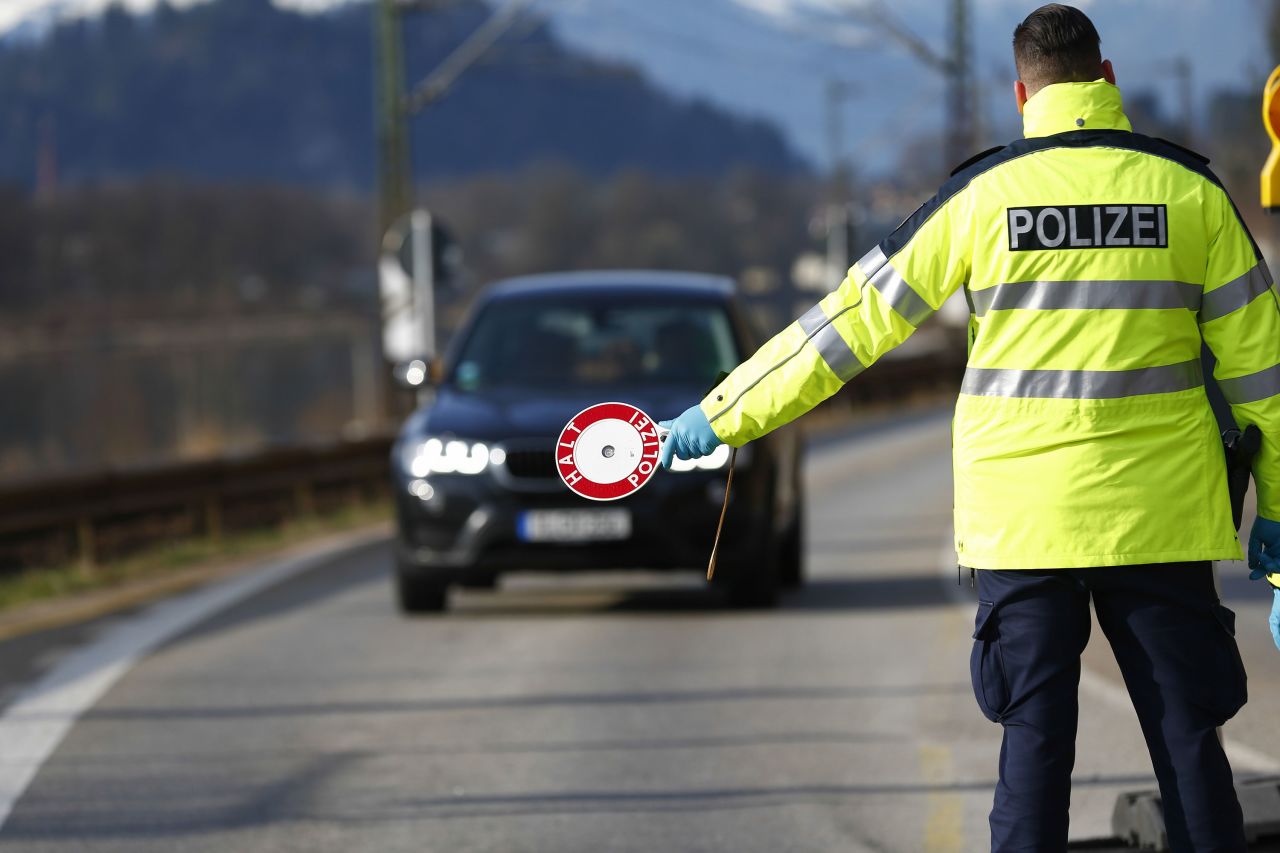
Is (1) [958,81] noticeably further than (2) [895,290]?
Yes

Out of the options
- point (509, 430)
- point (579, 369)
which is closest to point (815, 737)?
point (509, 430)

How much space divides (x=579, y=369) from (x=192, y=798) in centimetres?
495

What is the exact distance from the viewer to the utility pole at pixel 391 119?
78.0ft

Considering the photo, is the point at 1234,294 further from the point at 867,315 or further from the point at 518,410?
the point at 518,410

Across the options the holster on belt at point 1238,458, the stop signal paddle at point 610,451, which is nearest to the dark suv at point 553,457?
the stop signal paddle at point 610,451

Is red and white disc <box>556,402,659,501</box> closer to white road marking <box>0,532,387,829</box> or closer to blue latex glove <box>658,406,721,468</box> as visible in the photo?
blue latex glove <box>658,406,721,468</box>

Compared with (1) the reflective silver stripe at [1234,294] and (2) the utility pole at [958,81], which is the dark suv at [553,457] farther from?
(2) the utility pole at [958,81]

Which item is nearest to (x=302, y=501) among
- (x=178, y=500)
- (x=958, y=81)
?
(x=178, y=500)

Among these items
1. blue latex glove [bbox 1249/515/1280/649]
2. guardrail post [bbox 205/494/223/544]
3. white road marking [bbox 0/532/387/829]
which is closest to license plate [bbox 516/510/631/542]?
white road marking [bbox 0/532/387/829]

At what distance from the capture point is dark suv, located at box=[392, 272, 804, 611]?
33.8ft

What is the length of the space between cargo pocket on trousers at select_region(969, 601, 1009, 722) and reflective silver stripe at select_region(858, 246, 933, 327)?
0.53 meters

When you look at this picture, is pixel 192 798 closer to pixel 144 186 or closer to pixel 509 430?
pixel 509 430

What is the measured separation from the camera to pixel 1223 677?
3812 mm

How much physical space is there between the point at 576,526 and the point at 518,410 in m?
0.68
